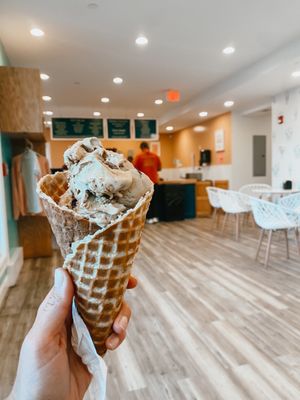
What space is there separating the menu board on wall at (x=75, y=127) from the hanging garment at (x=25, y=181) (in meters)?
4.42

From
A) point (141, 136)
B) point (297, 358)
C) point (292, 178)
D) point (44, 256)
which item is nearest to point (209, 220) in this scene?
point (292, 178)

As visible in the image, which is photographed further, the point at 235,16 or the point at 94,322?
the point at 235,16

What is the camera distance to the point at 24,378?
0.73 m

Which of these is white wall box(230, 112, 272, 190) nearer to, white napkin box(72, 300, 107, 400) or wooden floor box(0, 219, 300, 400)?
wooden floor box(0, 219, 300, 400)

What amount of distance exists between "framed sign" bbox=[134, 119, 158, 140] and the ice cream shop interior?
2.23ft

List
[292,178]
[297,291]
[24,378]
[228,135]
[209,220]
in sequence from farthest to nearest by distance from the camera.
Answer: [228,135] → [209,220] → [292,178] → [297,291] → [24,378]

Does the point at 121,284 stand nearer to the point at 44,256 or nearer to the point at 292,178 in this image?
the point at 44,256

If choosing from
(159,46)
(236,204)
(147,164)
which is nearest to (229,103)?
(147,164)

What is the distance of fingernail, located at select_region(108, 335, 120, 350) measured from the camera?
2.75 ft

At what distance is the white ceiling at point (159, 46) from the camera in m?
3.04

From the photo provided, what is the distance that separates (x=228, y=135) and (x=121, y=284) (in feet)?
24.0

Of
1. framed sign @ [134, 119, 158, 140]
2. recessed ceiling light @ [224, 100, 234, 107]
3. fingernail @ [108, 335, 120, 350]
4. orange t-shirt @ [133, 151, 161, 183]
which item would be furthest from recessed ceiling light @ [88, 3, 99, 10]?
framed sign @ [134, 119, 158, 140]

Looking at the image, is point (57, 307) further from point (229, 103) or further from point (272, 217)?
point (229, 103)

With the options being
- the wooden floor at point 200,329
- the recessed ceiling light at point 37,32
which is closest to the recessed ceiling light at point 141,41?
the recessed ceiling light at point 37,32
